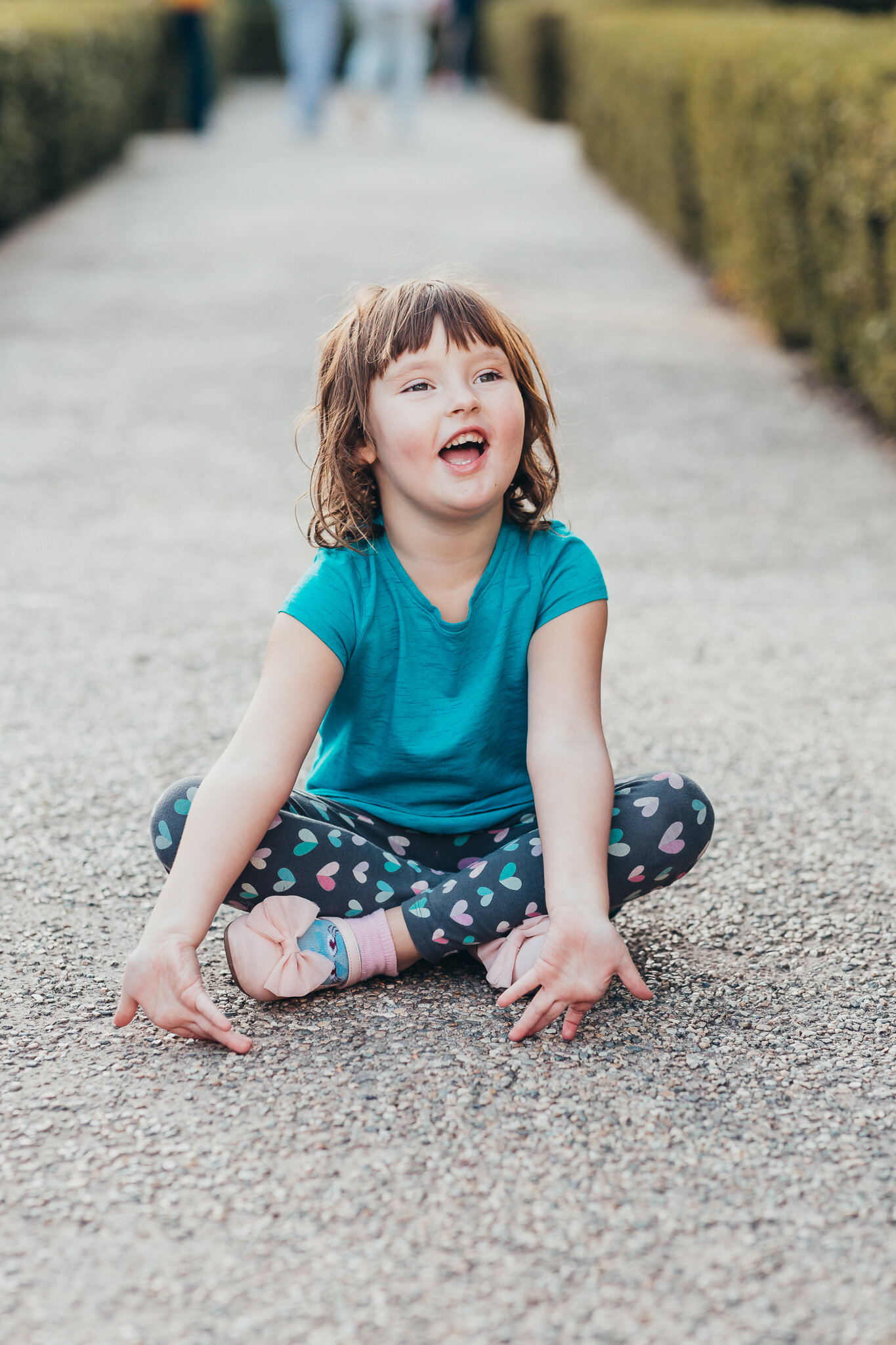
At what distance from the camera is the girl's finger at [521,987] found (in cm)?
188

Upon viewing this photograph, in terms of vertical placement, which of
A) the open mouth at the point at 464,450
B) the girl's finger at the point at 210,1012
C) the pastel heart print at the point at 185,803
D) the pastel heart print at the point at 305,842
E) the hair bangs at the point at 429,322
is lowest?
the girl's finger at the point at 210,1012

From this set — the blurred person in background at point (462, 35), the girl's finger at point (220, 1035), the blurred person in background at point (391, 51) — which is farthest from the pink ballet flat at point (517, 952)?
the blurred person in background at point (462, 35)

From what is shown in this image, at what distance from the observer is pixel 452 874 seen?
2.14m

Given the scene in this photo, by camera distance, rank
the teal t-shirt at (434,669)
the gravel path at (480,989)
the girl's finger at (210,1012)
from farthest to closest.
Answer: the teal t-shirt at (434,669) < the girl's finger at (210,1012) < the gravel path at (480,989)

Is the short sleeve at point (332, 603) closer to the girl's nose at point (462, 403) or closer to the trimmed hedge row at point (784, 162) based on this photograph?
the girl's nose at point (462, 403)

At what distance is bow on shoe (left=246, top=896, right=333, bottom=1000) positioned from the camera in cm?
198

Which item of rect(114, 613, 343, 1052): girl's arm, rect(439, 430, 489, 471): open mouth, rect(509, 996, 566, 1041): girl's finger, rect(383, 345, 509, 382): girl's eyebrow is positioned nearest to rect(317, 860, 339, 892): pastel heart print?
rect(114, 613, 343, 1052): girl's arm

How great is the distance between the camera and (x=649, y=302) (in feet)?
25.4

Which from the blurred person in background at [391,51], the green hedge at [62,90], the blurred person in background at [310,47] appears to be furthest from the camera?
the blurred person in background at [310,47]

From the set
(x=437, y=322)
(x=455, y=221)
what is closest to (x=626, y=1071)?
(x=437, y=322)

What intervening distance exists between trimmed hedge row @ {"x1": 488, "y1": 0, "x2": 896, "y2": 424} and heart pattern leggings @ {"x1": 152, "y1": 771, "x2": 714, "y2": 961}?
3.35 m

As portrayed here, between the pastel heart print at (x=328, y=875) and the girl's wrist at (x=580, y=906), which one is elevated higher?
the girl's wrist at (x=580, y=906)

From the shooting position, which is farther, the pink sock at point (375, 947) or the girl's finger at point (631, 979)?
the pink sock at point (375, 947)

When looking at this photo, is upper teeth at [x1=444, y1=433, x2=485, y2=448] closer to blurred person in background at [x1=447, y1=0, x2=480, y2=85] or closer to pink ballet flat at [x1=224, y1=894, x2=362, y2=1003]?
pink ballet flat at [x1=224, y1=894, x2=362, y2=1003]
